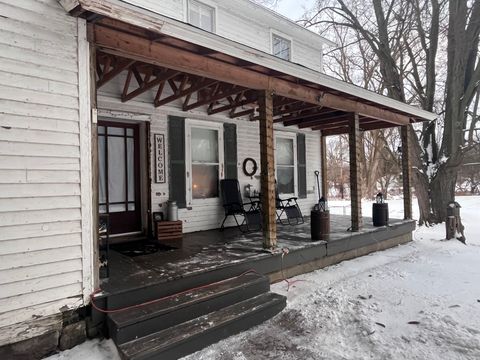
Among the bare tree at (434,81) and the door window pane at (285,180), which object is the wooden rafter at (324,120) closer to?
the door window pane at (285,180)

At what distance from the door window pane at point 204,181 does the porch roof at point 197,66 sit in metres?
1.06

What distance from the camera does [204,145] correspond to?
6012mm

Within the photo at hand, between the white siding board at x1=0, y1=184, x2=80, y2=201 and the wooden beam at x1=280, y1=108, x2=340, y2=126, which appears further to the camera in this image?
the wooden beam at x1=280, y1=108, x2=340, y2=126

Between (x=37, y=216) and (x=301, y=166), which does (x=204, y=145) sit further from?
(x=37, y=216)

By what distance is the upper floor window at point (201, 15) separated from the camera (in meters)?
6.67

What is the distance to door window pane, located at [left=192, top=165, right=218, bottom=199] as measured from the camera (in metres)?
5.84

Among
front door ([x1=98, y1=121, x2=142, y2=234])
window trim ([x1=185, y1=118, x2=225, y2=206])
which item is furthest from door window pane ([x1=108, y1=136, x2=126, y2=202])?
window trim ([x1=185, y1=118, x2=225, y2=206])

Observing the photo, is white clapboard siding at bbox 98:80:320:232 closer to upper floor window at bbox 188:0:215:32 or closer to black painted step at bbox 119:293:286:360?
upper floor window at bbox 188:0:215:32

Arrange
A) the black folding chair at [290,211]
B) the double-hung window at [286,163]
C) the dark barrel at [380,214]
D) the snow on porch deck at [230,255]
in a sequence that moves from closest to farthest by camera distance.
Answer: the snow on porch deck at [230,255] < the dark barrel at [380,214] < the black folding chair at [290,211] < the double-hung window at [286,163]

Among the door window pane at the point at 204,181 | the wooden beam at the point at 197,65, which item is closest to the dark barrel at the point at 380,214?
the wooden beam at the point at 197,65

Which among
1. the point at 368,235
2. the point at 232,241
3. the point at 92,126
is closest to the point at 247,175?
the point at 232,241

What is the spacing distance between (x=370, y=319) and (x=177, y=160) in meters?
3.71

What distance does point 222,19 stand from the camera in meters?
7.04

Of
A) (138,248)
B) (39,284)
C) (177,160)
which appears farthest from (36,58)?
(177,160)
